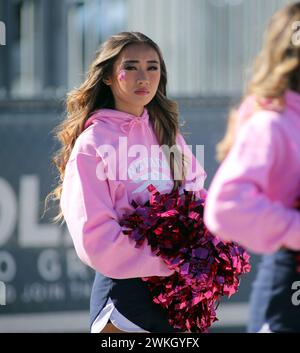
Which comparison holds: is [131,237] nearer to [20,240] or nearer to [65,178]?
[65,178]

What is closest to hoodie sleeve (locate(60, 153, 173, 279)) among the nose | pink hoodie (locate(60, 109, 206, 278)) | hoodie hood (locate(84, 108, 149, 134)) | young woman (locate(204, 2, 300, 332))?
pink hoodie (locate(60, 109, 206, 278))

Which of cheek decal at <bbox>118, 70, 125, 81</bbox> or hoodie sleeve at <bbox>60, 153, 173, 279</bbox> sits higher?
cheek decal at <bbox>118, 70, 125, 81</bbox>

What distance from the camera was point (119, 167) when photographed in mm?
2990

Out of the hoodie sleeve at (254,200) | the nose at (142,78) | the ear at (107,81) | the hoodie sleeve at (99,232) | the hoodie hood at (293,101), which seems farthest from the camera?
the ear at (107,81)

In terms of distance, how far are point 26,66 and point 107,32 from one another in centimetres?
43

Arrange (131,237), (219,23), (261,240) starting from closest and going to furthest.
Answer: (261,240) < (131,237) < (219,23)

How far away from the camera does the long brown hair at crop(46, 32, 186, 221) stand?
3.12 m

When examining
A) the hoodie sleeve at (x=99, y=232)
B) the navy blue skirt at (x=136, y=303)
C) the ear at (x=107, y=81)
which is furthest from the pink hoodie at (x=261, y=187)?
the ear at (x=107, y=81)

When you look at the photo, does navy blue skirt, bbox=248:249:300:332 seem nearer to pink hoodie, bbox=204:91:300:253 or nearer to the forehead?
pink hoodie, bbox=204:91:300:253

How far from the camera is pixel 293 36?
7.73ft

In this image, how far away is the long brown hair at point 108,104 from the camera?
3121 millimetres

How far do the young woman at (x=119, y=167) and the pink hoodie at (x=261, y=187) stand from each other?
73cm

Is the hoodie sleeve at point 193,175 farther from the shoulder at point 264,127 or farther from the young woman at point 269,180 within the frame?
the shoulder at point 264,127
